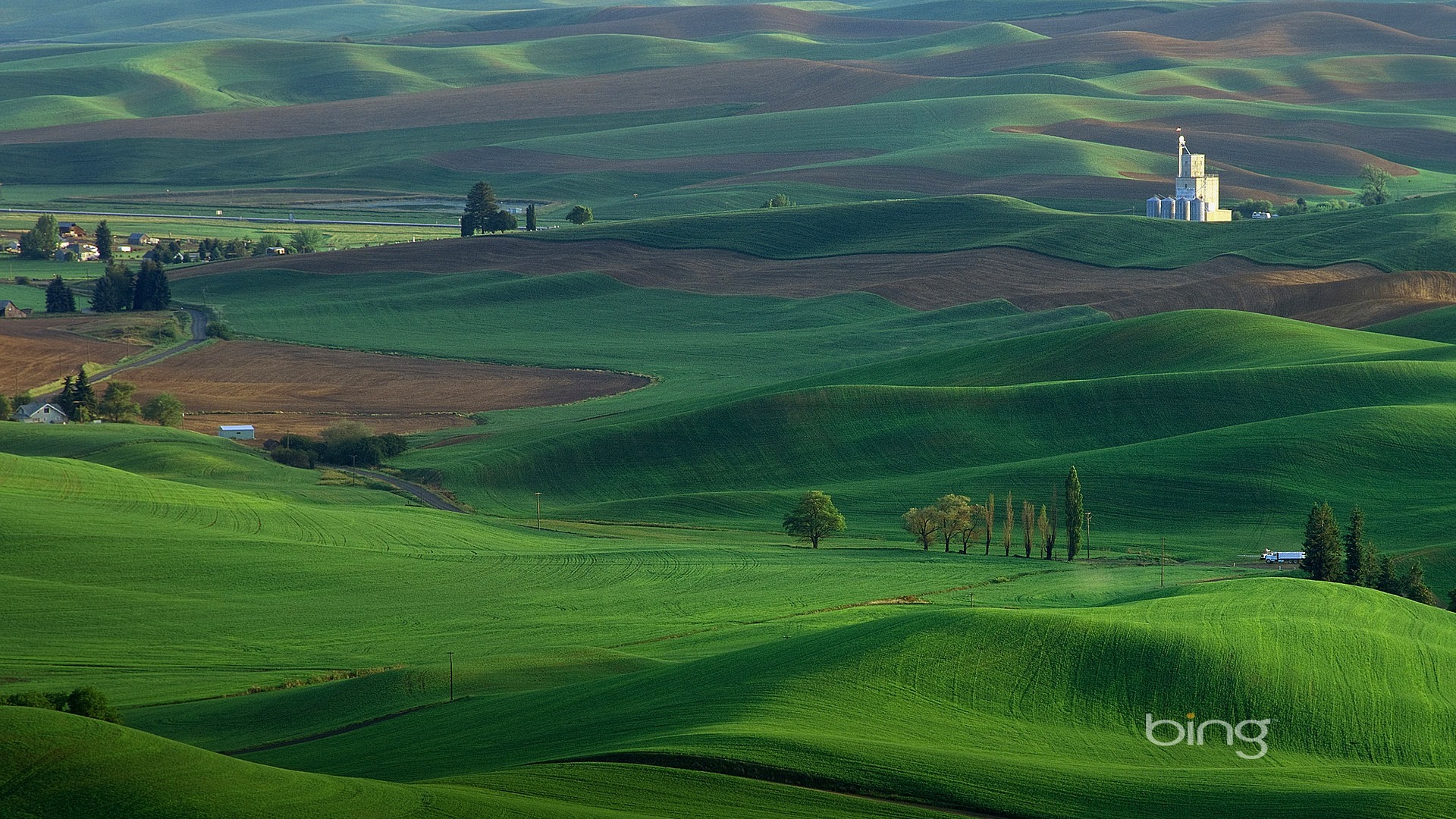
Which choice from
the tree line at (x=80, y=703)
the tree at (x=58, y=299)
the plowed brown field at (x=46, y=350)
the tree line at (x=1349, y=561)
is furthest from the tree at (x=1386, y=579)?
the tree at (x=58, y=299)

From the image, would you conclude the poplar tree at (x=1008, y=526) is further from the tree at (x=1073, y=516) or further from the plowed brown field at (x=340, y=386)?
the plowed brown field at (x=340, y=386)

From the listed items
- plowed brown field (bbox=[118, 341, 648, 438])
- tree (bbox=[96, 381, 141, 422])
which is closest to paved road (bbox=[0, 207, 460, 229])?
plowed brown field (bbox=[118, 341, 648, 438])

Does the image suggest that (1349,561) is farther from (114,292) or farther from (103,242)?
(103,242)

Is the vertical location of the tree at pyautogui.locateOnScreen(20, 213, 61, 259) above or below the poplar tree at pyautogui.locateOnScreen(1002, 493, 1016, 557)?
above

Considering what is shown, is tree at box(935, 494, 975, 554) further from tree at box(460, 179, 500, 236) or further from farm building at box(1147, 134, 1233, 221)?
farm building at box(1147, 134, 1233, 221)

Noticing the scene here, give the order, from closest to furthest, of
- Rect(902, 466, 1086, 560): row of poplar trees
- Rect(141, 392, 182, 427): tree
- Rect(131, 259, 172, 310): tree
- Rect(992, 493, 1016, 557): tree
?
Rect(902, 466, 1086, 560): row of poplar trees, Rect(992, 493, 1016, 557): tree, Rect(141, 392, 182, 427): tree, Rect(131, 259, 172, 310): tree

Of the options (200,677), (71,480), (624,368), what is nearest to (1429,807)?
(200,677)

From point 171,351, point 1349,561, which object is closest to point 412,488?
point 171,351
